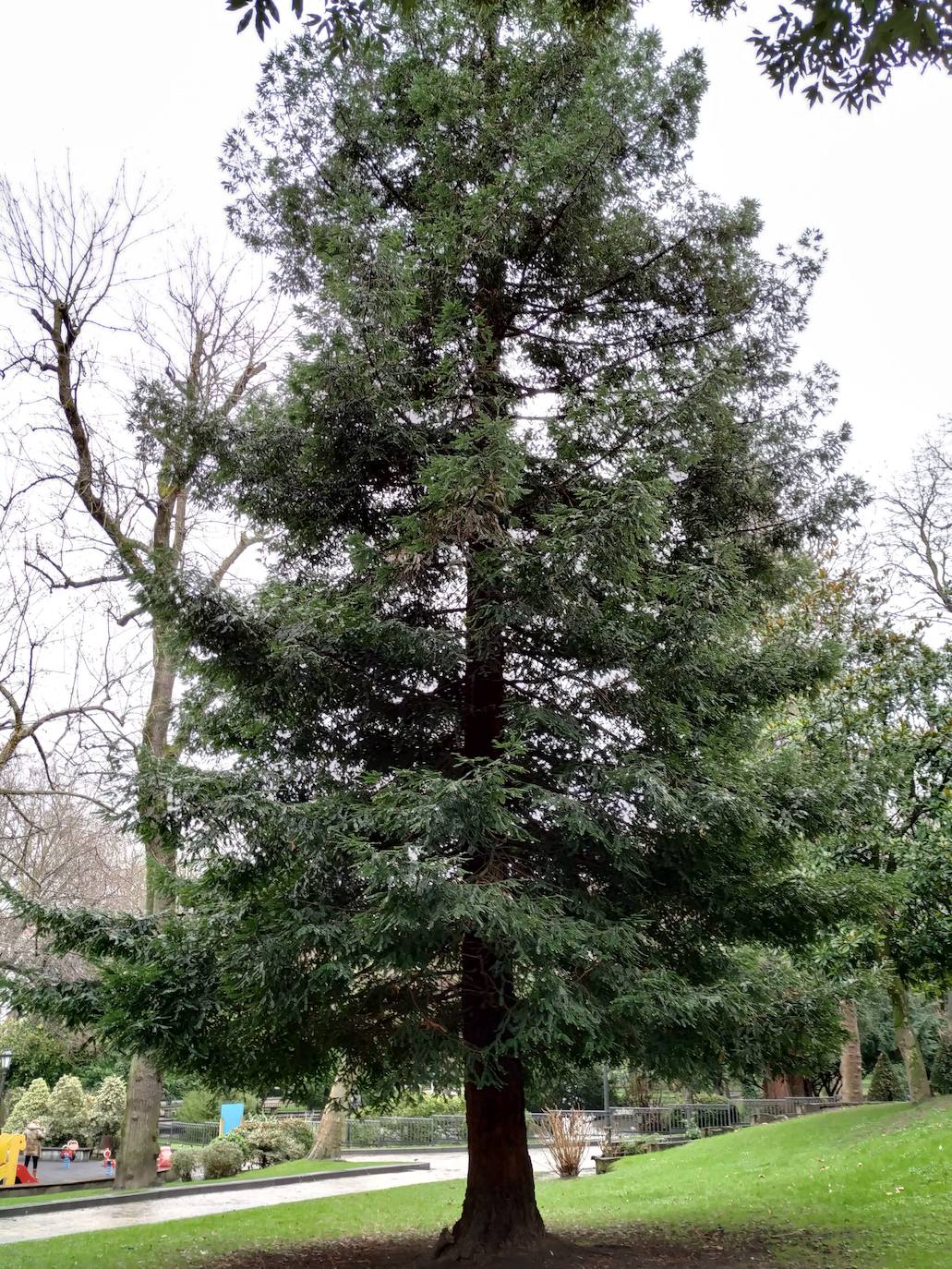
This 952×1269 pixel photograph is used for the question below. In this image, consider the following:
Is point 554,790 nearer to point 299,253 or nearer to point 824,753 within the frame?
point 824,753

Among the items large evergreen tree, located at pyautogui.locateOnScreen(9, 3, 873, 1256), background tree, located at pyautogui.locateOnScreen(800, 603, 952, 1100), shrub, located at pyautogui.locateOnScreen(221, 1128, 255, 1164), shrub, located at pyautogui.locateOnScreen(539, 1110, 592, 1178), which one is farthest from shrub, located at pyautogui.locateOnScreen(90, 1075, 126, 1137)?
large evergreen tree, located at pyautogui.locateOnScreen(9, 3, 873, 1256)

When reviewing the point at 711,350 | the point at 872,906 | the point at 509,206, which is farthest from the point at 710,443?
the point at 872,906

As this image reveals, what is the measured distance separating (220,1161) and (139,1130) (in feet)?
12.8

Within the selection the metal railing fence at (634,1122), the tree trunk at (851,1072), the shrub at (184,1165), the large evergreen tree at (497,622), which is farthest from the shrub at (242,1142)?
the large evergreen tree at (497,622)

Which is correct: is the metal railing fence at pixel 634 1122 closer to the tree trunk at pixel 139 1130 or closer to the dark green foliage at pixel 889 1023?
the dark green foliage at pixel 889 1023

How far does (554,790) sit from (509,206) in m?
5.16

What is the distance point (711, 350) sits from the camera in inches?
404

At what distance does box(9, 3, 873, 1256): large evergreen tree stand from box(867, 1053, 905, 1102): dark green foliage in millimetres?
14410

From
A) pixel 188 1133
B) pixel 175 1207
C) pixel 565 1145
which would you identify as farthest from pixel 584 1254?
pixel 188 1133

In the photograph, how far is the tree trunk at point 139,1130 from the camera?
14969mm

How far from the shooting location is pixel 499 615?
794cm

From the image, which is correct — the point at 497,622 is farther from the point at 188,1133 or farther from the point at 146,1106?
the point at 188,1133

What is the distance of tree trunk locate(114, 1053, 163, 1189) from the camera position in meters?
15.0

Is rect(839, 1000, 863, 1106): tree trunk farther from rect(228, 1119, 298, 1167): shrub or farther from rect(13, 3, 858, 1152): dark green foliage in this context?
rect(13, 3, 858, 1152): dark green foliage
